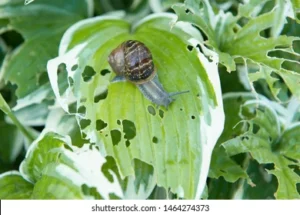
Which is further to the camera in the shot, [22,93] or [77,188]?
[22,93]

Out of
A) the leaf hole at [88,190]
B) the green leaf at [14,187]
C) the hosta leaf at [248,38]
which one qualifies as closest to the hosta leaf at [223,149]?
the hosta leaf at [248,38]

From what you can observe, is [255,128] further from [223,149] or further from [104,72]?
[104,72]

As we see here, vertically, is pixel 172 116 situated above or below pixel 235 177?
above

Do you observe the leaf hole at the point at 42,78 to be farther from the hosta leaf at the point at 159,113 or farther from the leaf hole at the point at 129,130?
the leaf hole at the point at 129,130

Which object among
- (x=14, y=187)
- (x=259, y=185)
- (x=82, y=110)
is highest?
(x=82, y=110)

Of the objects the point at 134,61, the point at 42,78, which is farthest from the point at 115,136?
the point at 42,78

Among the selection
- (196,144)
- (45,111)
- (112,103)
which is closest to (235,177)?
(196,144)
